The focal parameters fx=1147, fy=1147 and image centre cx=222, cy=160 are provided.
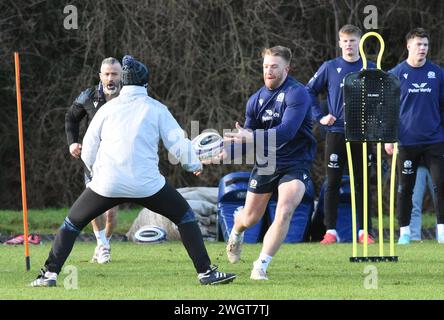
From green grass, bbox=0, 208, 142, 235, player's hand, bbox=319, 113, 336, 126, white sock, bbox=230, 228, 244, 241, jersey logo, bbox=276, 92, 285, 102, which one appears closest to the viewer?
jersey logo, bbox=276, 92, 285, 102

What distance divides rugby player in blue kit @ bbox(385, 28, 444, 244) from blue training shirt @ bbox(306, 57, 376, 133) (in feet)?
1.73

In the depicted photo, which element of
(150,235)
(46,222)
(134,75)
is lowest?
(46,222)

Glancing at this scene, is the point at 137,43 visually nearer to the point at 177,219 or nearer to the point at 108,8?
the point at 108,8

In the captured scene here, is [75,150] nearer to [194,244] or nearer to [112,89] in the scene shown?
[112,89]

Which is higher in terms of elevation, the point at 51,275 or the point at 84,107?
the point at 84,107

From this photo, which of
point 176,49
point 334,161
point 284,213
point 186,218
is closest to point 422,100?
point 334,161

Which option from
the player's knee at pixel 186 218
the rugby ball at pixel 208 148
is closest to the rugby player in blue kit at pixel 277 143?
the rugby ball at pixel 208 148

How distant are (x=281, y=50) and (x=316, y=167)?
28.8 feet

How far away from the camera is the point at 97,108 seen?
11664 millimetres

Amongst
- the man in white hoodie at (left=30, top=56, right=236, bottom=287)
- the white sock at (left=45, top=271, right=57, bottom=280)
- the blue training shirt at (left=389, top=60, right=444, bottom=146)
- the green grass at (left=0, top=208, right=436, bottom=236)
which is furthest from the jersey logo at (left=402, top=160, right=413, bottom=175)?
the white sock at (left=45, top=271, right=57, bottom=280)

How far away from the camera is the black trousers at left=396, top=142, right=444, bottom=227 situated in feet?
42.9

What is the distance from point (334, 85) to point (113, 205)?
15.7 feet

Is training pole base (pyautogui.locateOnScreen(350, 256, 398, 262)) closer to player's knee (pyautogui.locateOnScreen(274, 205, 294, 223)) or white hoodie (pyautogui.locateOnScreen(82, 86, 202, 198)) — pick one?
player's knee (pyautogui.locateOnScreen(274, 205, 294, 223))
